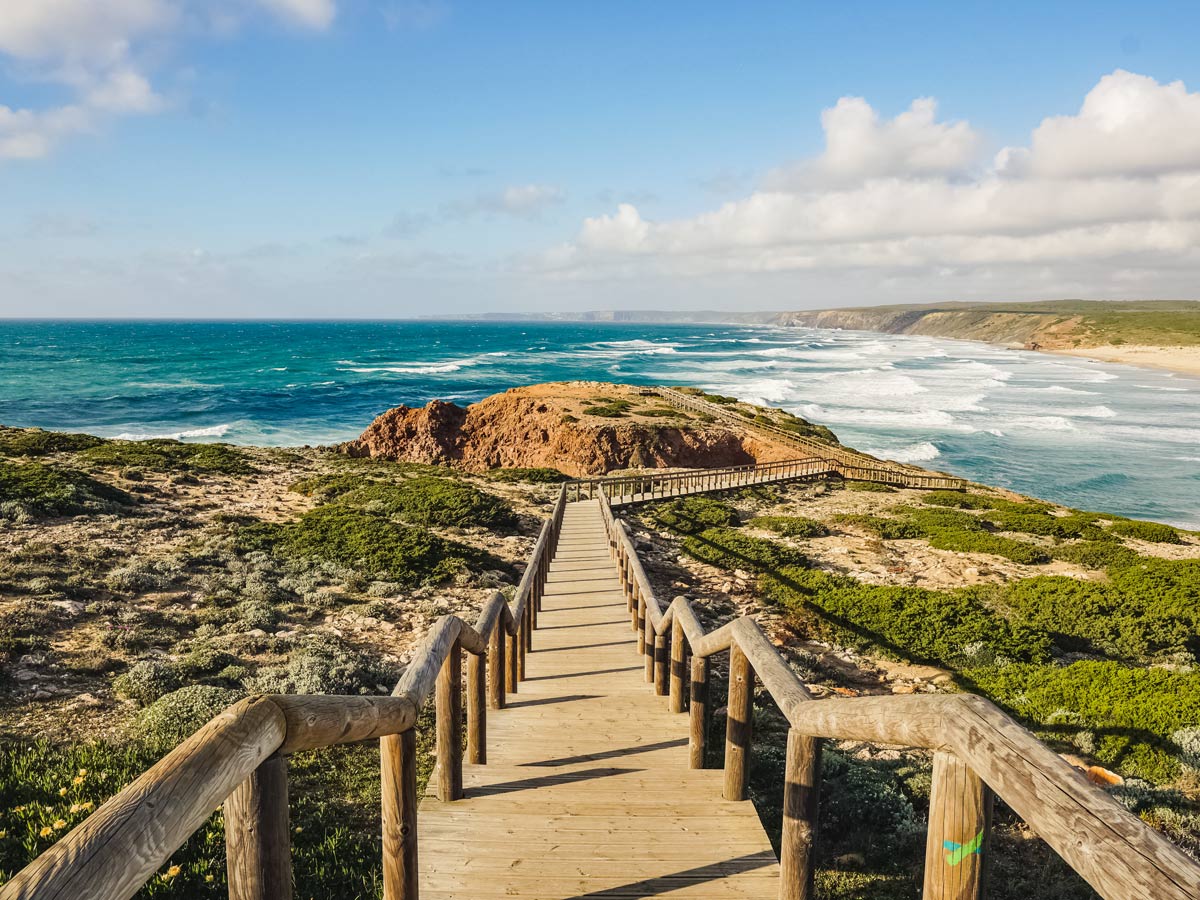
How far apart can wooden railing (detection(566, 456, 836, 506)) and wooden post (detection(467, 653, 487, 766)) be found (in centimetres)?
1481

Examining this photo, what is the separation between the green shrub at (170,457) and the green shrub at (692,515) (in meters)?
12.6

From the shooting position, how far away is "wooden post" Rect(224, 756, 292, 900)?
178cm

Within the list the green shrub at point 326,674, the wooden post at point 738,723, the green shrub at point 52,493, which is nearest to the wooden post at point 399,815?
the wooden post at point 738,723

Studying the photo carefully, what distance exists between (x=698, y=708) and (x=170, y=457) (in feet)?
69.6

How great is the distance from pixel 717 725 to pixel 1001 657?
5.35m

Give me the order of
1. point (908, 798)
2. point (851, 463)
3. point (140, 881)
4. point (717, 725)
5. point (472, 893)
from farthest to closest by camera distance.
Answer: point (851, 463) < point (717, 725) < point (908, 798) < point (472, 893) < point (140, 881)

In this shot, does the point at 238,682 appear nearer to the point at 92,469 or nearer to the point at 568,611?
the point at 568,611

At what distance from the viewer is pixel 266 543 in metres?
13.3

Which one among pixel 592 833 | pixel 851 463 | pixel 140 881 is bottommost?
pixel 851 463

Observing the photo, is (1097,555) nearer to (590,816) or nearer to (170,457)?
(590,816)

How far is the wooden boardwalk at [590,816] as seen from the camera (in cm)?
338

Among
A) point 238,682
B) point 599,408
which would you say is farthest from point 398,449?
point 238,682

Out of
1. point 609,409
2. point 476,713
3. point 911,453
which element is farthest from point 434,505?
point 911,453

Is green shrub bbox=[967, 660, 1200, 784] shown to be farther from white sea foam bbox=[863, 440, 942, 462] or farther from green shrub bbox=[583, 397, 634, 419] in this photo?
white sea foam bbox=[863, 440, 942, 462]
